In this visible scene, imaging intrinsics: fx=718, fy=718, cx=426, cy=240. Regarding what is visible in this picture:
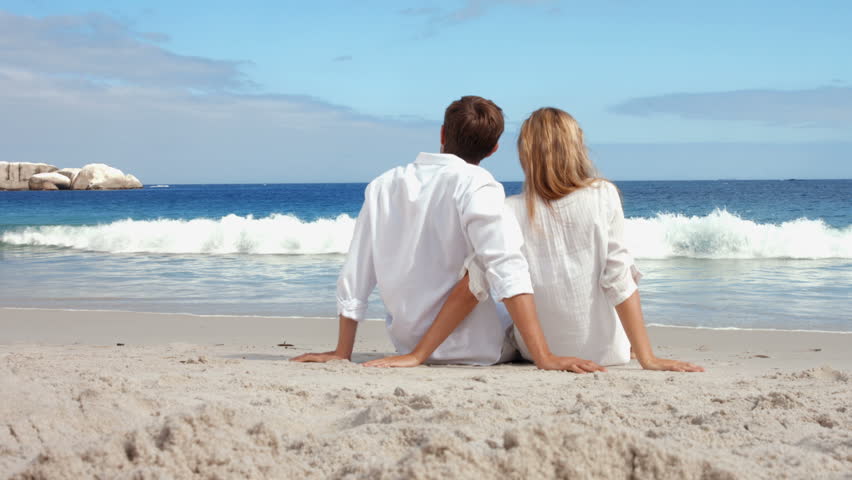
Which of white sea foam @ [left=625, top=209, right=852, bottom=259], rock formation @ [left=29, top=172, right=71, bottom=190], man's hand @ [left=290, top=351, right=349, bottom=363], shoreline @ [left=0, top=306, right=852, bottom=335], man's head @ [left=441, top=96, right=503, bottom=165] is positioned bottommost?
shoreline @ [left=0, top=306, right=852, bottom=335]

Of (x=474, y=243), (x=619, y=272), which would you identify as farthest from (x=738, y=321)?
(x=474, y=243)

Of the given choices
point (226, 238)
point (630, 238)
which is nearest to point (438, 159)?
point (630, 238)

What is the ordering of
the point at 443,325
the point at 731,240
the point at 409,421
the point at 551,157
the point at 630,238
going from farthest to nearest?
1. the point at 630,238
2. the point at 731,240
3. the point at 443,325
4. the point at 551,157
5. the point at 409,421

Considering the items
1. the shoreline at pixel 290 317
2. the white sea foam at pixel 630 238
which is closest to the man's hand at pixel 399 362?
the shoreline at pixel 290 317

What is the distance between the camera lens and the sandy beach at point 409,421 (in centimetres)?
178

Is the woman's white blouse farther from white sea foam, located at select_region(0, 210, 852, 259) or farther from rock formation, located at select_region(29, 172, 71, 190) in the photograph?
rock formation, located at select_region(29, 172, 71, 190)

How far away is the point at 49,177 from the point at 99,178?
13.5 feet

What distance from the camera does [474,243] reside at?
10.7 ft

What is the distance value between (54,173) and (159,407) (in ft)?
218

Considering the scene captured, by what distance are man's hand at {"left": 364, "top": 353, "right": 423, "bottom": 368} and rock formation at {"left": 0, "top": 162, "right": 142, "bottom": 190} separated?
65238 mm

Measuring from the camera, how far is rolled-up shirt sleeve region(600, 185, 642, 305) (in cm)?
334

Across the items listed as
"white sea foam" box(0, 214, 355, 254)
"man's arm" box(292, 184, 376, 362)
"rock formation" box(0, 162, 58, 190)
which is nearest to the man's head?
"man's arm" box(292, 184, 376, 362)

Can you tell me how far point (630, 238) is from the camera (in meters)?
14.1

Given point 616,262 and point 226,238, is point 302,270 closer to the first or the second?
→ point 226,238
